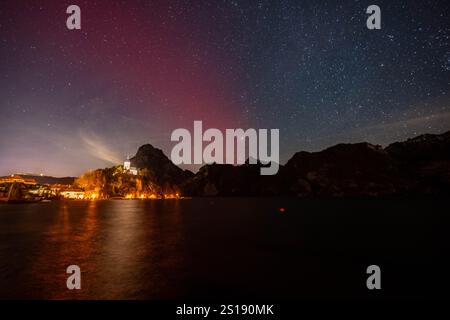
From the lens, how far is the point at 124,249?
28391 mm

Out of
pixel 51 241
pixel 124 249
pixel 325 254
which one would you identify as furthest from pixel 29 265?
pixel 325 254

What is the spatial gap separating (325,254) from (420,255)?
31.5 feet

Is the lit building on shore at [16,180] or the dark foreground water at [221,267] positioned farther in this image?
the lit building on shore at [16,180]

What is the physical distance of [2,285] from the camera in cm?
1636

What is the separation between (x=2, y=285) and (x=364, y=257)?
93.6 feet

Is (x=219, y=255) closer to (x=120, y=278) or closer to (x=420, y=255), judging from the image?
(x=120, y=278)

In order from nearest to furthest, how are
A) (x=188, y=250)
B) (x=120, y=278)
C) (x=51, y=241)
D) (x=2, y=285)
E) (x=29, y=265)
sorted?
(x=2, y=285)
(x=120, y=278)
(x=29, y=265)
(x=188, y=250)
(x=51, y=241)

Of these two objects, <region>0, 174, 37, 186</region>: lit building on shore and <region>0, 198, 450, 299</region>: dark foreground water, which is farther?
<region>0, 174, 37, 186</region>: lit building on shore

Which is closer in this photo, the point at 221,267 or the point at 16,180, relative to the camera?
the point at 221,267
